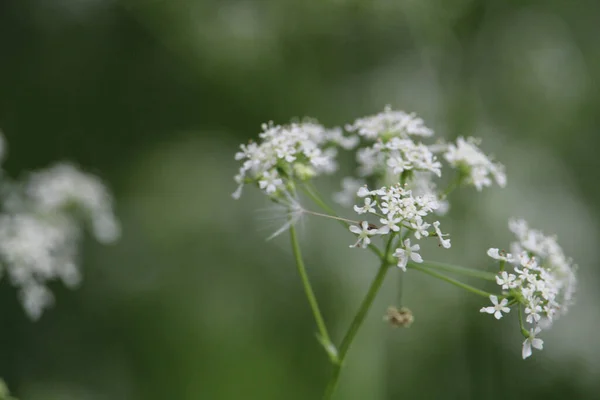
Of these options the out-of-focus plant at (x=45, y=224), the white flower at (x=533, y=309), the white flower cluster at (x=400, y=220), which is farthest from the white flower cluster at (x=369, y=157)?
the out-of-focus plant at (x=45, y=224)

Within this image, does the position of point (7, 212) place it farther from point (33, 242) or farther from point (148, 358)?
point (148, 358)

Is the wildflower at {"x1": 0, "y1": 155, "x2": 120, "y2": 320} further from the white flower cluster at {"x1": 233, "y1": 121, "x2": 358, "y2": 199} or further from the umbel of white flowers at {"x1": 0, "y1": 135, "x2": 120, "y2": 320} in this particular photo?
the white flower cluster at {"x1": 233, "y1": 121, "x2": 358, "y2": 199}

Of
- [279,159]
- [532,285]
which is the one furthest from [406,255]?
[279,159]

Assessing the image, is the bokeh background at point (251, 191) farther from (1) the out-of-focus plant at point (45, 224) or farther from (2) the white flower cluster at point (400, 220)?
(2) the white flower cluster at point (400, 220)

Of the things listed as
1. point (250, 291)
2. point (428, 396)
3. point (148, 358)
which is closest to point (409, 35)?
point (250, 291)

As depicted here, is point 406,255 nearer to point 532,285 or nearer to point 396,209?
point 396,209
